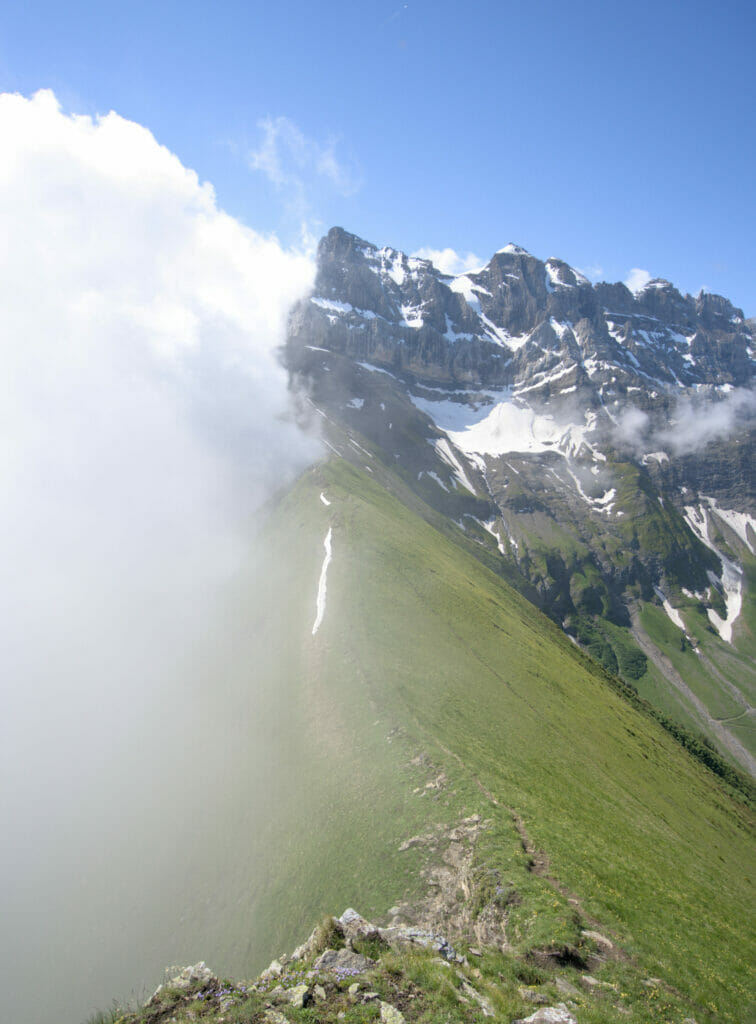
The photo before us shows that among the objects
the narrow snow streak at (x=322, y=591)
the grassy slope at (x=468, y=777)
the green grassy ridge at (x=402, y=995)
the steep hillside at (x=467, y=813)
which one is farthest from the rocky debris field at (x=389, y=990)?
the narrow snow streak at (x=322, y=591)

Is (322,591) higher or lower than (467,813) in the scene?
higher

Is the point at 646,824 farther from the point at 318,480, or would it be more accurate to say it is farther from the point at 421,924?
the point at 318,480

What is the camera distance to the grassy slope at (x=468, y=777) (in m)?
30.7

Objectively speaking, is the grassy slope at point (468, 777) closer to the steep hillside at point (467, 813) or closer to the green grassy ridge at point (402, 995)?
the steep hillside at point (467, 813)

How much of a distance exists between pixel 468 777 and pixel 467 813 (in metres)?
5.42

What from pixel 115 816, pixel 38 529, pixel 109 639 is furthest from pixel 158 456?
pixel 115 816

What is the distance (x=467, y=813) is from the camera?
1481 inches

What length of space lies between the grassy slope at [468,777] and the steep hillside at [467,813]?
236mm

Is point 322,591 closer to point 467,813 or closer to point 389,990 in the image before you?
point 467,813

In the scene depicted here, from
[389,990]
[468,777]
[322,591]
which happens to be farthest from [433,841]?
[322,591]

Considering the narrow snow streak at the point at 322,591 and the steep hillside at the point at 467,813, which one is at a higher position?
the narrow snow streak at the point at 322,591

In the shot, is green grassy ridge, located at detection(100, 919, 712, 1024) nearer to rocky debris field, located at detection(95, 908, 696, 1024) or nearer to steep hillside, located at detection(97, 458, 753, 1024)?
rocky debris field, located at detection(95, 908, 696, 1024)

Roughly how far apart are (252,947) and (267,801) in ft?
48.3

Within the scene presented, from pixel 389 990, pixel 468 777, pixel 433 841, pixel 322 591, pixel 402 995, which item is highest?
pixel 322 591
